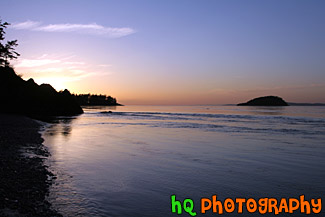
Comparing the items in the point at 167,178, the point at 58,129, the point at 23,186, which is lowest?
the point at 167,178

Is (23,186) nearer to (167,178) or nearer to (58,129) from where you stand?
(167,178)

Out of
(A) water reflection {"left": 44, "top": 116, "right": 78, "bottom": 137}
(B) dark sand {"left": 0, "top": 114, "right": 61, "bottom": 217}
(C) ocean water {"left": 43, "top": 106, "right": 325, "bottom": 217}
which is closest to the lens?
(B) dark sand {"left": 0, "top": 114, "right": 61, "bottom": 217}

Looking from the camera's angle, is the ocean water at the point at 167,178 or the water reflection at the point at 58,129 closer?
the ocean water at the point at 167,178

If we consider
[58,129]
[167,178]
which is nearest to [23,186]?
[167,178]

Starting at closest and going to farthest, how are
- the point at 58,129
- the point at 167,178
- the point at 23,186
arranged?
the point at 23,186
the point at 167,178
the point at 58,129

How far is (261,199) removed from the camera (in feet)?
23.9

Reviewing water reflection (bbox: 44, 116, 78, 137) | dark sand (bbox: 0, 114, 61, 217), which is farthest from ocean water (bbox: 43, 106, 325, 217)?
water reflection (bbox: 44, 116, 78, 137)

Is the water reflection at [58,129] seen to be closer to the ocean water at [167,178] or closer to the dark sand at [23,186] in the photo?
the ocean water at [167,178]

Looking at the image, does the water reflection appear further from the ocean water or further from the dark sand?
the dark sand

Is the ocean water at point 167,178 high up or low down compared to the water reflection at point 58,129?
down

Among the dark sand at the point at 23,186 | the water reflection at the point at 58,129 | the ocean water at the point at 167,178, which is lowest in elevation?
the ocean water at the point at 167,178

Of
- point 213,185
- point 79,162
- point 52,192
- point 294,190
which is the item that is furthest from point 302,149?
point 52,192

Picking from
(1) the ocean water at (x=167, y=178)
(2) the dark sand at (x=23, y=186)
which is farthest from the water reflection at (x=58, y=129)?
(2) the dark sand at (x=23, y=186)

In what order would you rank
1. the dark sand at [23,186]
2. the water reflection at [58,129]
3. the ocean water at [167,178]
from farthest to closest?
the water reflection at [58,129], the ocean water at [167,178], the dark sand at [23,186]
